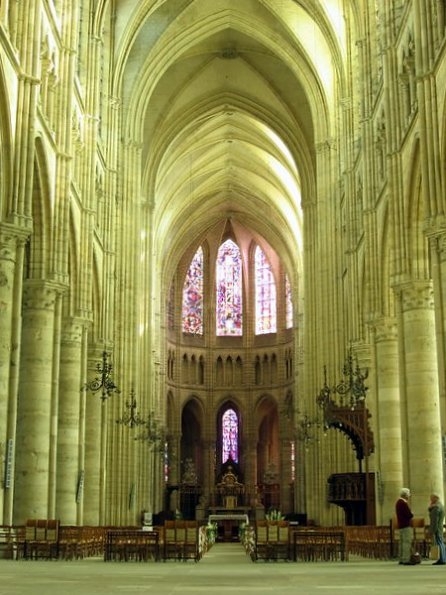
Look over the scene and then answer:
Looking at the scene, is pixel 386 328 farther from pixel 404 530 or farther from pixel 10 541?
pixel 10 541

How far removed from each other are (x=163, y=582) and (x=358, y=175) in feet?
86.5

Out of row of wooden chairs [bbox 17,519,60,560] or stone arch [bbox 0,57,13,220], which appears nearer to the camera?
row of wooden chairs [bbox 17,519,60,560]

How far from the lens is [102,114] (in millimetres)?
38562

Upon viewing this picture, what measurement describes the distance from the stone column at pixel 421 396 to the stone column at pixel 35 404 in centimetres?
994

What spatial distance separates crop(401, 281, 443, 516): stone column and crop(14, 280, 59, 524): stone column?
9.94 meters

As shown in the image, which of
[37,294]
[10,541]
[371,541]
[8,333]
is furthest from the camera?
[37,294]

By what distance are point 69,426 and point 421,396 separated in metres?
11.9

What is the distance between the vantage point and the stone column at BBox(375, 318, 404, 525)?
2864cm

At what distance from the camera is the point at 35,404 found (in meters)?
24.6

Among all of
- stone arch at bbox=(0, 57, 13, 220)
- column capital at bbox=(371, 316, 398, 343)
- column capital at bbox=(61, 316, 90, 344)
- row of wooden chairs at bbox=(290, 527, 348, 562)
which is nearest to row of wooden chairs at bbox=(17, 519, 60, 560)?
row of wooden chairs at bbox=(290, 527, 348, 562)

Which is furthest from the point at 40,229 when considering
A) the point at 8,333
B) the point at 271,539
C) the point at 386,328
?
the point at 386,328

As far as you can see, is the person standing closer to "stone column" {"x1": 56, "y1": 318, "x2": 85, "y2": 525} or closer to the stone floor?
the stone floor

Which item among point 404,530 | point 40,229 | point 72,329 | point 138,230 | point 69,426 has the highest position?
point 138,230

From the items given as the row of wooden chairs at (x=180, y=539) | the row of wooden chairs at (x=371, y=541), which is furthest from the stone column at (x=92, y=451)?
the row of wooden chairs at (x=180, y=539)
